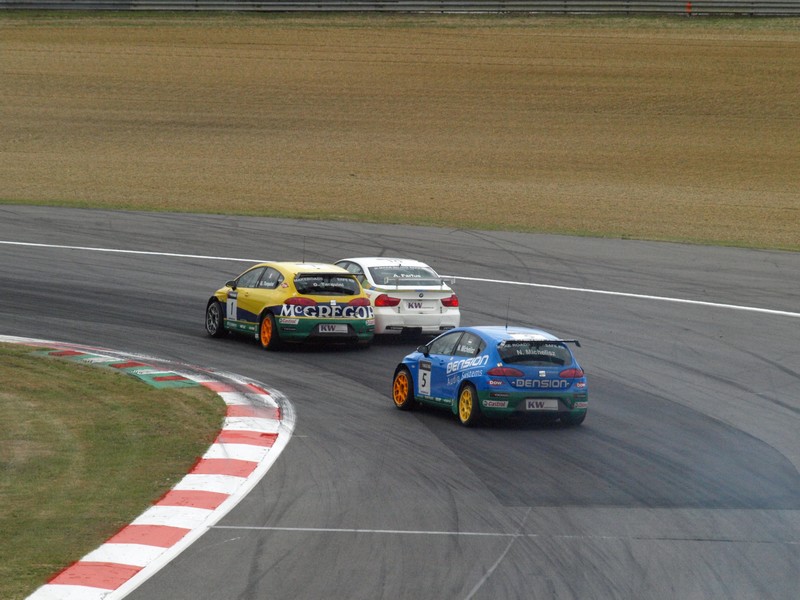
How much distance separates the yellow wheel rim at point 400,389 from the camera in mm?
16688

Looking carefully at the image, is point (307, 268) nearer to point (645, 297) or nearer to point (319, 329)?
point (319, 329)

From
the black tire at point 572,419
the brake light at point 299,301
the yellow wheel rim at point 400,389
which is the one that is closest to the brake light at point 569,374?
the black tire at point 572,419

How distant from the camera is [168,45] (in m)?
62.0

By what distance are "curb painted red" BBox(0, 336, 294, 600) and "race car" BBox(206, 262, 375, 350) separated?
6.84 feet

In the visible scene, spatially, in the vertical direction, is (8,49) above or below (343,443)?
above

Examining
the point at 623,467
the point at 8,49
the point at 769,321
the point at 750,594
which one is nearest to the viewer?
the point at 750,594

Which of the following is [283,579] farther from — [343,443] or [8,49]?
[8,49]

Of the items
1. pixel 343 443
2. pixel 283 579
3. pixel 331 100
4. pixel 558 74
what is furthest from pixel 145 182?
pixel 283 579

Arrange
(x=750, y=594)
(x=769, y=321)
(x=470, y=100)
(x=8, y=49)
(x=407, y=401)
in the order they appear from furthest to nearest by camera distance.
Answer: (x=8, y=49)
(x=470, y=100)
(x=769, y=321)
(x=407, y=401)
(x=750, y=594)

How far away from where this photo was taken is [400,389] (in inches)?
663

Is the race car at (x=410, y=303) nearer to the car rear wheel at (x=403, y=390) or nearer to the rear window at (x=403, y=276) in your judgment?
the rear window at (x=403, y=276)

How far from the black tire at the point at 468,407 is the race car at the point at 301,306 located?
521 cm

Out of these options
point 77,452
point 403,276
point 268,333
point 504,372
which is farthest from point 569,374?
point 403,276

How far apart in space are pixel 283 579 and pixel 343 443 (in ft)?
16.8
